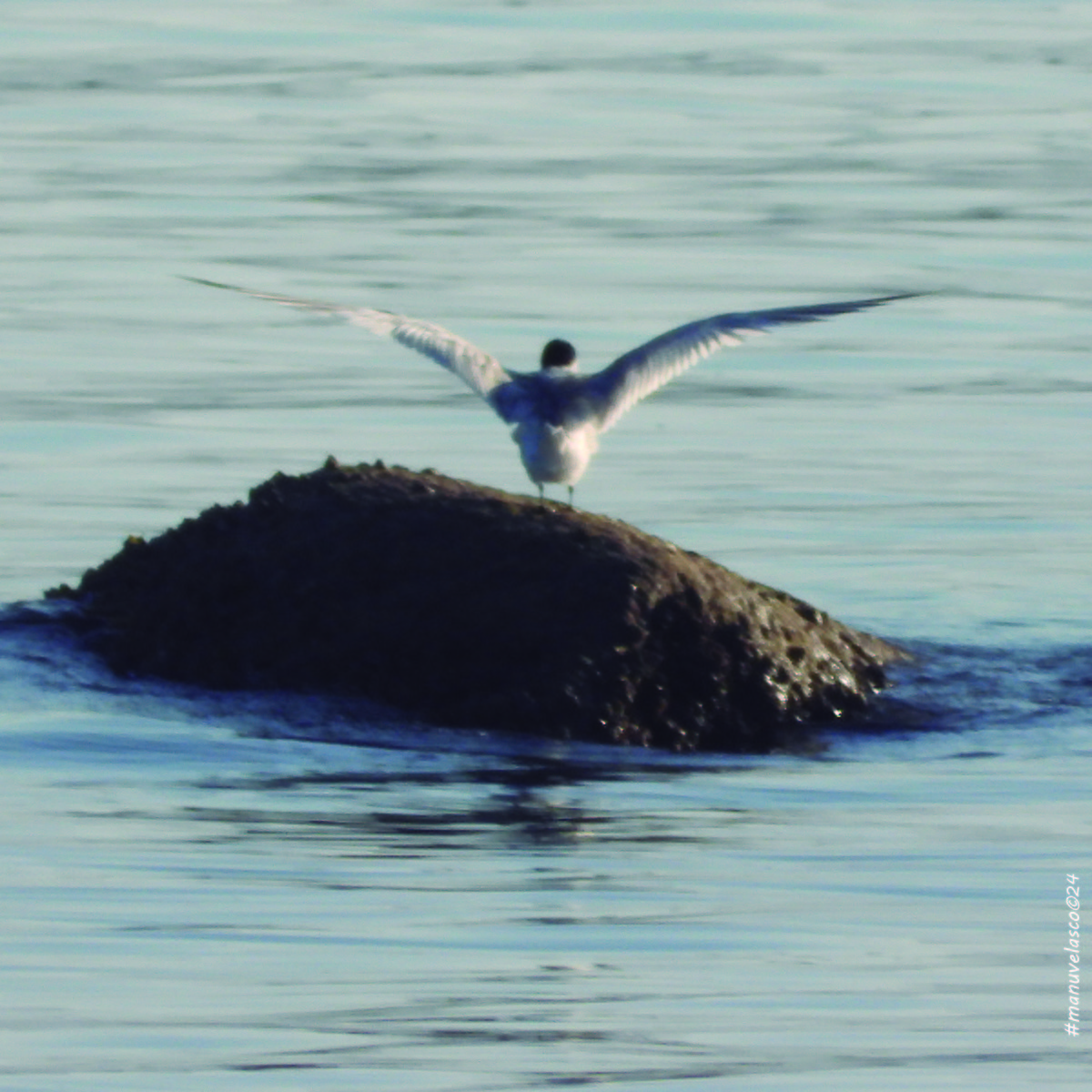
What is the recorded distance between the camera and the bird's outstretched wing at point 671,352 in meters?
12.1

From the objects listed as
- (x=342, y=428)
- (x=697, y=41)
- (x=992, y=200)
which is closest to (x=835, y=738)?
(x=342, y=428)

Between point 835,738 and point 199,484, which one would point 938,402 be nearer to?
point 199,484

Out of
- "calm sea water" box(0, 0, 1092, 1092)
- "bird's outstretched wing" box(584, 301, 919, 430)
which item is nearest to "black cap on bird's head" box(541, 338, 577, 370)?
"bird's outstretched wing" box(584, 301, 919, 430)

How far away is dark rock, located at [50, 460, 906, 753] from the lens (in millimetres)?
11109

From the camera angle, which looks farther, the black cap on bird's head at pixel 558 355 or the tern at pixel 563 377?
the black cap on bird's head at pixel 558 355

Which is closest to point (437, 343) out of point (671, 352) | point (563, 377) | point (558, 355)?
point (563, 377)

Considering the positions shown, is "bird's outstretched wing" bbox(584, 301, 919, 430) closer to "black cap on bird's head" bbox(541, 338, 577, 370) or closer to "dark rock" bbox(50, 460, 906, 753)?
"black cap on bird's head" bbox(541, 338, 577, 370)

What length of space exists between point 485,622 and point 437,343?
1.64 metres

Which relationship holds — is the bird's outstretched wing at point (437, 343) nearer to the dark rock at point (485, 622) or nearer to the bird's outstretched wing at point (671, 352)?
the bird's outstretched wing at point (671, 352)

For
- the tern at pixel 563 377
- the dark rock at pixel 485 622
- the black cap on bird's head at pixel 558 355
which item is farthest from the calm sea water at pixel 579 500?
the black cap on bird's head at pixel 558 355

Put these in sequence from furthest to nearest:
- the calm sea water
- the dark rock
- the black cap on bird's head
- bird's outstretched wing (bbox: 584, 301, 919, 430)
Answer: the black cap on bird's head → bird's outstretched wing (bbox: 584, 301, 919, 430) → the dark rock → the calm sea water

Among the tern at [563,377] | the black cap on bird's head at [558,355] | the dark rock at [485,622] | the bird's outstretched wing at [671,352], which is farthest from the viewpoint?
the black cap on bird's head at [558,355]

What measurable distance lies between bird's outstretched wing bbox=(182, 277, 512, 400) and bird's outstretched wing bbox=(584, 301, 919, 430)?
1.50ft

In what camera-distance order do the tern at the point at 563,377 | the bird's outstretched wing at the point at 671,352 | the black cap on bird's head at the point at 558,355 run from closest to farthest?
the tern at the point at 563,377
the bird's outstretched wing at the point at 671,352
the black cap on bird's head at the point at 558,355
